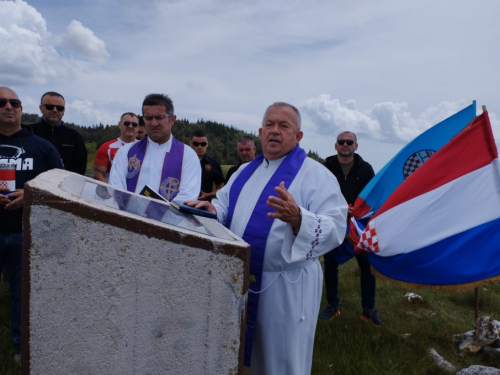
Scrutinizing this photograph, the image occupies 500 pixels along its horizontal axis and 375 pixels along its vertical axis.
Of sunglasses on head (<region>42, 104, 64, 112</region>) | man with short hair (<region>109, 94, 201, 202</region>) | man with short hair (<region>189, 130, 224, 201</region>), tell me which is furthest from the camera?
man with short hair (<region>189, 130, 224, 201</region>)

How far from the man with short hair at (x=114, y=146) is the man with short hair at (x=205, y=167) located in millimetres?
996

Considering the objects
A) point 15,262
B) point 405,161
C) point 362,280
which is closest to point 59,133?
point 15,262

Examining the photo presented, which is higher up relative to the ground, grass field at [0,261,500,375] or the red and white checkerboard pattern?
the red and white checkerboard pattern

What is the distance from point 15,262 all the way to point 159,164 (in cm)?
155

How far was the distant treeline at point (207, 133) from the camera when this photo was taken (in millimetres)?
63656

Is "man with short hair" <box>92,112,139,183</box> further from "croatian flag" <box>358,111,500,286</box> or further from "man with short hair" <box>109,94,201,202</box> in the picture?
"croatian flag" <box>358,111,500,286</box>

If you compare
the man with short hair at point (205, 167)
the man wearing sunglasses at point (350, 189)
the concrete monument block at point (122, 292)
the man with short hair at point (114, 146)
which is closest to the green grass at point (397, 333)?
the man wearing sunglasses at point (350, 189)

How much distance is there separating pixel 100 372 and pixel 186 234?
68cm

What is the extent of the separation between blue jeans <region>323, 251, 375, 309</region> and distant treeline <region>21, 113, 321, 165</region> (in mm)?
51819

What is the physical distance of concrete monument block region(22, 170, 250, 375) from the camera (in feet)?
5.29

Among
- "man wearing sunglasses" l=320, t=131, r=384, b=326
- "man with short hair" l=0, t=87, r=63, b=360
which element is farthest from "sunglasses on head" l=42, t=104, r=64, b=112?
"man wearing sunglasses" l=320, t=131, r=384, b=326

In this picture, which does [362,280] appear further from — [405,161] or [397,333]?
[405,161]

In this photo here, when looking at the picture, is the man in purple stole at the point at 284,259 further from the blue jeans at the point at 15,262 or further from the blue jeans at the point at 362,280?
the blue jeans at the point at 362,280

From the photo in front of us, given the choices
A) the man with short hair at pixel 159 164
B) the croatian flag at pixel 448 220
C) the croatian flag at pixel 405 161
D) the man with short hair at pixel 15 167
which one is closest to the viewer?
the man with short hair at pixel 15 167
